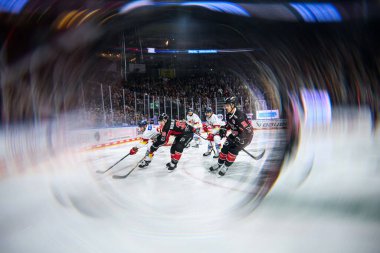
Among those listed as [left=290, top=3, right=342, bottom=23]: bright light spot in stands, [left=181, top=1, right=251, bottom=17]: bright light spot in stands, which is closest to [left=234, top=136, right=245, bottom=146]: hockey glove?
[left=181, top=1, right=251, bottom=17]: bright light spot in stands

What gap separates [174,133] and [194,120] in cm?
55

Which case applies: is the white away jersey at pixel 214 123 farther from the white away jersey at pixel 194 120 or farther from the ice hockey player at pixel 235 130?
the ice hockey player at pixel 235 130

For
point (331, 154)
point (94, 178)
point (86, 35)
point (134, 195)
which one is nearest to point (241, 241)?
point (134, 195)

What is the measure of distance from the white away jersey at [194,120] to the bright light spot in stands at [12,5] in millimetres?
3352

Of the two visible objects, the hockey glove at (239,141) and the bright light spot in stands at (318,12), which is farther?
the hockey glove at (239,141)

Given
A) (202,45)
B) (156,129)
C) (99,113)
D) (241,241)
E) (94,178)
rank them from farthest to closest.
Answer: (99,113) → (156,129) → (94,178) → (202,45) → (241,241)

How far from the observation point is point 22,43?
2.05 metres

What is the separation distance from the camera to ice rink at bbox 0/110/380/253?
5.72 ft

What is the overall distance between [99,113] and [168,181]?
3.43 meters

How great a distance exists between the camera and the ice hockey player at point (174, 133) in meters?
4.45

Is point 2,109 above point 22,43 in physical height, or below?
below

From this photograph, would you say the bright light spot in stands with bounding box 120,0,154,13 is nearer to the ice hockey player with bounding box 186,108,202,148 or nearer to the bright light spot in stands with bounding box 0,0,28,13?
the bright light spot in stands with bounding box 0,0,28,13

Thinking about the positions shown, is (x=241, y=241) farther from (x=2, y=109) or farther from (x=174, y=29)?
(x=2, y=109)

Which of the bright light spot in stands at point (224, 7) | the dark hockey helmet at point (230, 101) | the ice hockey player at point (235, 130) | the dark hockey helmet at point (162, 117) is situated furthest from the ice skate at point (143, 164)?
the bright light spot in stands at point (224, 7)
